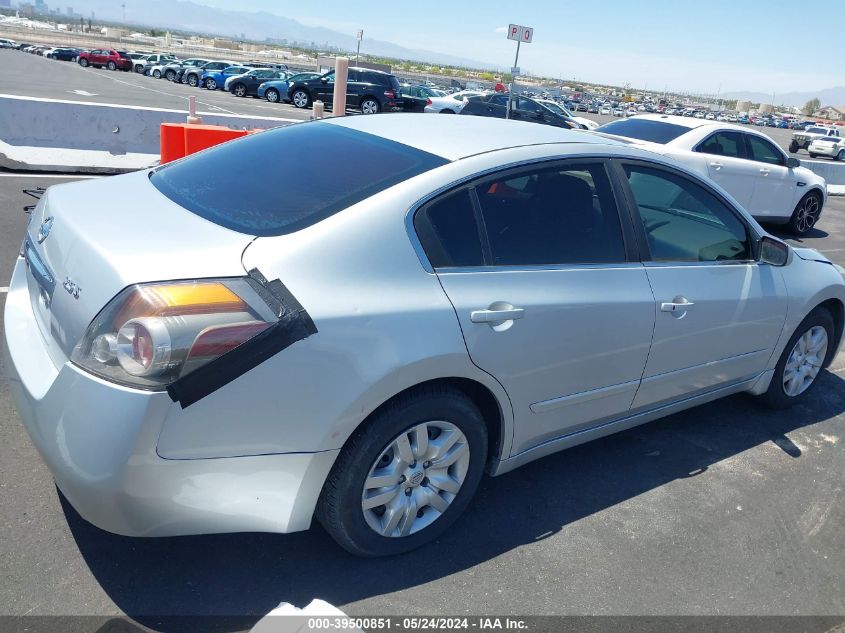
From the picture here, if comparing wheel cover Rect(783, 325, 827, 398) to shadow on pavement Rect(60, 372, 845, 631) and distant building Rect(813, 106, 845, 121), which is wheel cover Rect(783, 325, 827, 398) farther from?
distant building Rect(813, 106, 845, 121)

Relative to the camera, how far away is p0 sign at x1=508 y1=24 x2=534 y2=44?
635 inches

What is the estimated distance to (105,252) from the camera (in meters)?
2.37

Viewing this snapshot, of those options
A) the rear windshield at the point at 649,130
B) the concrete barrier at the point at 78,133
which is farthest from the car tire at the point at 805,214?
the concrete barrier at the point at 78,133

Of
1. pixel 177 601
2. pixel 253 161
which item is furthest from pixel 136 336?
pixel 253 161

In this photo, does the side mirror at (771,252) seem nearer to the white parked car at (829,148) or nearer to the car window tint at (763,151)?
the car window tint at (763,151)

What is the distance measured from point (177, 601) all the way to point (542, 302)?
1746mm

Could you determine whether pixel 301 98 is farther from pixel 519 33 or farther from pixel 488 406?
pixel 488 406

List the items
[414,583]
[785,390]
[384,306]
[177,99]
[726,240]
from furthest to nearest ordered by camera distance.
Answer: [177,99]
[785,390]
[726,240]
[414,583]
[384,306]

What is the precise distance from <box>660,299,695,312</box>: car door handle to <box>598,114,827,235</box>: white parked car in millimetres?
6206

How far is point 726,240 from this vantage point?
3.95 meters

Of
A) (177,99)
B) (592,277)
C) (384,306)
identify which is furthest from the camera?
(177,99)

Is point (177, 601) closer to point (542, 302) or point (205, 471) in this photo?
point (205, 471)

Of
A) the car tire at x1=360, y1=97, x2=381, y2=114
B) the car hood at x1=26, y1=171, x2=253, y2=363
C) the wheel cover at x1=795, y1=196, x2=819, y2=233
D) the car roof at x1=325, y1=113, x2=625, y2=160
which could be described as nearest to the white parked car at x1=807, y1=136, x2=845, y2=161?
the car tire at x1=360, y1=97, x2=381, y2=114

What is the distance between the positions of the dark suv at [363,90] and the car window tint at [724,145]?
67.7 feet
